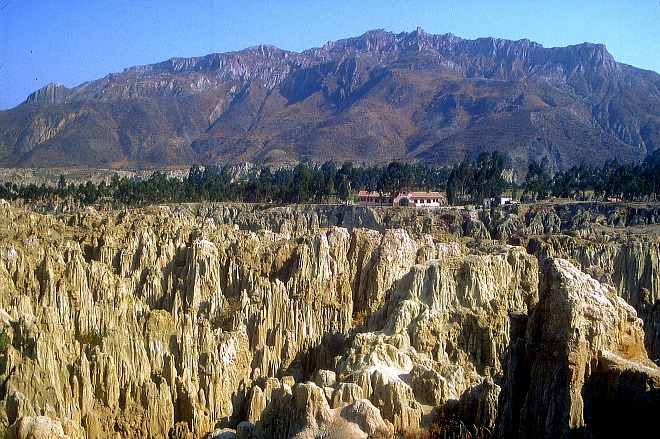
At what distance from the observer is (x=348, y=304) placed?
44875 mm

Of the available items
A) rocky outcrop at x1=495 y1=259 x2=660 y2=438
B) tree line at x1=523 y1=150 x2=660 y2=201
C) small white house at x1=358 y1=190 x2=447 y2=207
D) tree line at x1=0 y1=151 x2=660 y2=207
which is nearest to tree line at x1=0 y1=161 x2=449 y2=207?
tree line at x1=0 y1=151 x2=660 y2=207

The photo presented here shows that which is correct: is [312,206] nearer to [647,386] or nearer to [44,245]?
[44,245]

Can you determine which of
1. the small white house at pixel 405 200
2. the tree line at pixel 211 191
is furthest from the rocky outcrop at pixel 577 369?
the tree line at pixel 211 191

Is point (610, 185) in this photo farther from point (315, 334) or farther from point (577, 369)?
point (577, 369)

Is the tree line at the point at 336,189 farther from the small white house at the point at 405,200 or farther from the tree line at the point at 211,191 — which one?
the small white house at the point at 405,200

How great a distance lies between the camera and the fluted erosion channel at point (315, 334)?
71.1 ft

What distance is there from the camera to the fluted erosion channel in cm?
2166

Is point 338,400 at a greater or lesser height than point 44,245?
lesser

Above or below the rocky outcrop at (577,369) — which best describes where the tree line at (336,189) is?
above

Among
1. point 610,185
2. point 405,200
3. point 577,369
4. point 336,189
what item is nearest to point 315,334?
point 577,369

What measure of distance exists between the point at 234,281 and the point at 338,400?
72.2 feet

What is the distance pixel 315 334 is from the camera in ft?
135

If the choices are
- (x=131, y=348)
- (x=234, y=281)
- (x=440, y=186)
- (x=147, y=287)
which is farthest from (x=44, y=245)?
(x=440, y=186)

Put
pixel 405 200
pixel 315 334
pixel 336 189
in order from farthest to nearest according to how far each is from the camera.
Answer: pixel 336 189 → pixel 405 200 → pixel 315 334
